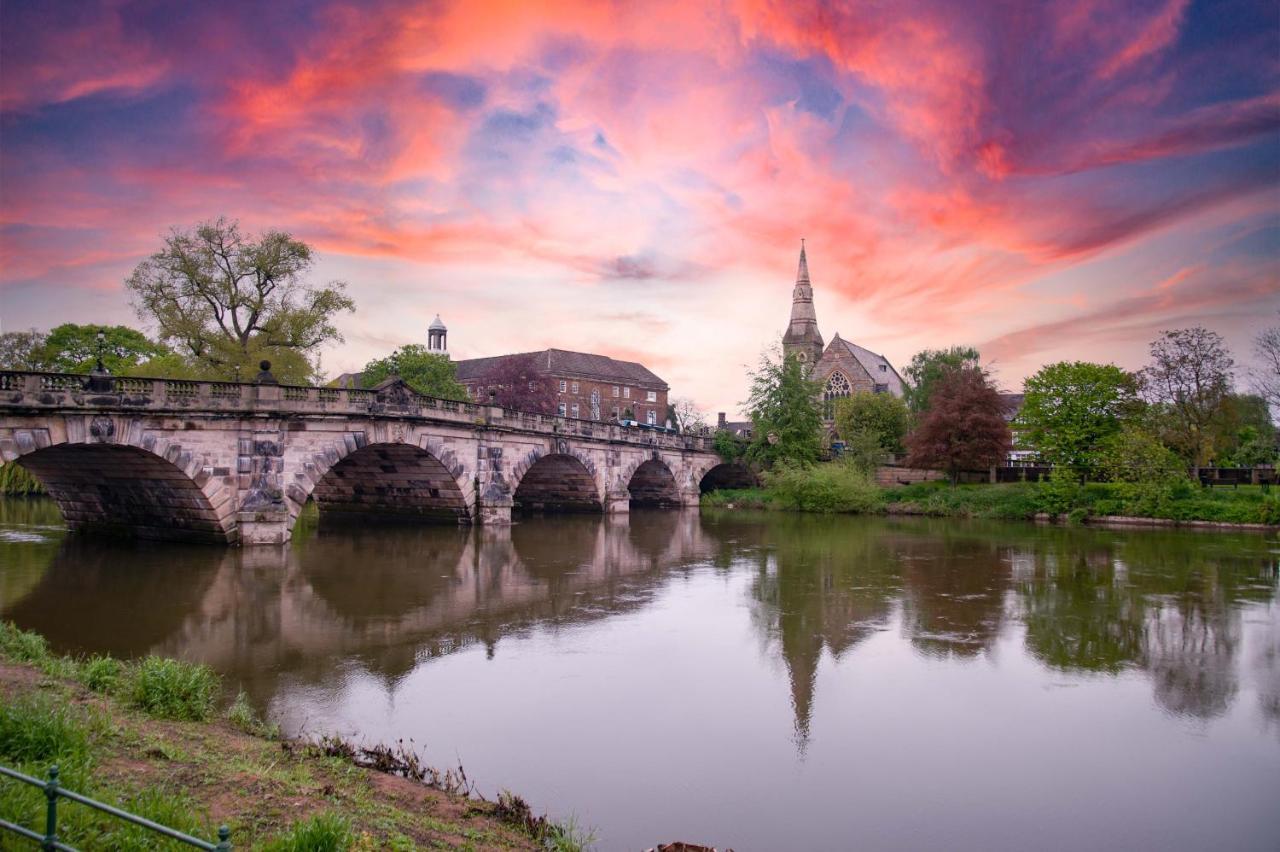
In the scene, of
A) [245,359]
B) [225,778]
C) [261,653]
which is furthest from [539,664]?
[245,359]

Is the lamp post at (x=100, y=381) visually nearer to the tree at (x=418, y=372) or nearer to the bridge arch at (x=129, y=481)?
the bridge arch at (x=129, y=481)

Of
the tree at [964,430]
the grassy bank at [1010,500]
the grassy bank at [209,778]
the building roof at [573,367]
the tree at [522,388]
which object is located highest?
the building roof at [573,367]

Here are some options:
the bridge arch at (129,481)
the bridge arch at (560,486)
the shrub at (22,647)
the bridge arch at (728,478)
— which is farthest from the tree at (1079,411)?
the shrub at (22,647)

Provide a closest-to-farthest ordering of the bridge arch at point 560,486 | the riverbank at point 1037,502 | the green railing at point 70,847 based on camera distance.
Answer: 1. the green railing at point 70,847
2. the riverbank at point 1037,502
3. the bridge arch at point 560,486

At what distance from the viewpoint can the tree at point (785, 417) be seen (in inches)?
2071

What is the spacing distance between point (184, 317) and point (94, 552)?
17.4m

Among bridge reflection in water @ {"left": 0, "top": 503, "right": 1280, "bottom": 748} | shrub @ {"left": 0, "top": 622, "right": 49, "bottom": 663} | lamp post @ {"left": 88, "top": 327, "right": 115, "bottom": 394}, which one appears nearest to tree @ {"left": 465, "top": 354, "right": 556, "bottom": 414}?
bridge reflection in water @ {"left": 0, "top": 503, "right": 1280, "bottom": 748}

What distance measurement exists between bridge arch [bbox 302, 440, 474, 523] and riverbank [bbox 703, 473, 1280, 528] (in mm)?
22634

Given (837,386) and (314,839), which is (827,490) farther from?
(314,839)

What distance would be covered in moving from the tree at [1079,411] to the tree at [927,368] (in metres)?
15.6

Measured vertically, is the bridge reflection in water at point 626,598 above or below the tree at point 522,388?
below

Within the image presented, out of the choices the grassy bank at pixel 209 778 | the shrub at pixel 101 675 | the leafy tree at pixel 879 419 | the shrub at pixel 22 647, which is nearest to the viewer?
the grassy bank at pixel 209 778

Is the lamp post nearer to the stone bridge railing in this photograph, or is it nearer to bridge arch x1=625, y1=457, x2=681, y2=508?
the stone bridge railing

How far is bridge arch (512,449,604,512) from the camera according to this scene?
42.2 meters
